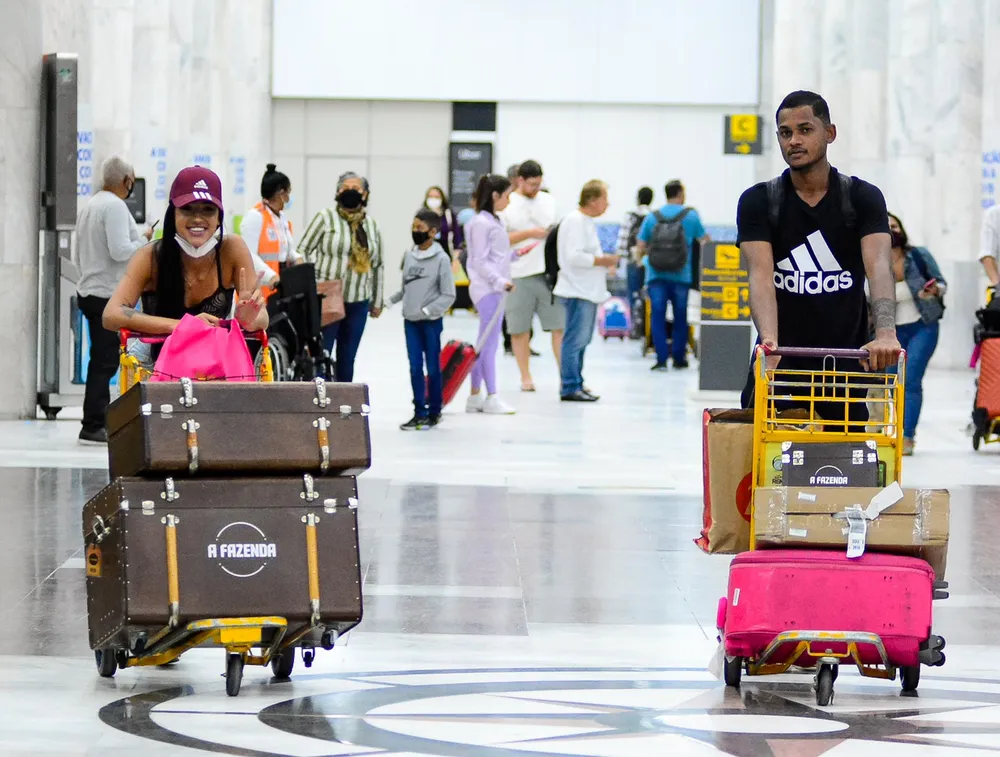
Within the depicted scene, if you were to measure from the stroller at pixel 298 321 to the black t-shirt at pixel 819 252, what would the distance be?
687 centimetres

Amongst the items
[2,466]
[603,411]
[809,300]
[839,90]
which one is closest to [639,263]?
[839,90]

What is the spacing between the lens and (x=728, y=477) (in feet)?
18.7

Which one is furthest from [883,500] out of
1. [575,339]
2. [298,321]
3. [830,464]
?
[575,339]

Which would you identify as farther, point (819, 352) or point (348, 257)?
point (348, 257)

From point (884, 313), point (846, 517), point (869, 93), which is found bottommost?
point (846, 517)

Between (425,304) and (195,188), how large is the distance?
7.64 metres

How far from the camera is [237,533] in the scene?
5.40 meters

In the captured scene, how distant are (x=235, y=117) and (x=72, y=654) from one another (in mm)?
29793

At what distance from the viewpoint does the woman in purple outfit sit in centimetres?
1493

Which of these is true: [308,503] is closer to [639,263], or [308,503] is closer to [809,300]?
[809,300]

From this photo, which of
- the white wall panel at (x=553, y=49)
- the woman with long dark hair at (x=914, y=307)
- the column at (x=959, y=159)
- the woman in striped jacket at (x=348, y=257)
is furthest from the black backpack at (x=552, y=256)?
the white wall panel at (x=553, y=49)

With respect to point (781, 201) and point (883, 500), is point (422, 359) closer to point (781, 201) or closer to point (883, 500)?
point (781, 201)

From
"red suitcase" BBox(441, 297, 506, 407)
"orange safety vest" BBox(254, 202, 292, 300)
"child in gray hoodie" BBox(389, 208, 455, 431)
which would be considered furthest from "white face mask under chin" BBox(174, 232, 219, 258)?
"red suitcase" BBox(441, 297, 506, 407)

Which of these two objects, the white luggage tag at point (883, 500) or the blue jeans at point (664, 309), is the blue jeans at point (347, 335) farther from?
the white luggage tag at point (883, 500)
